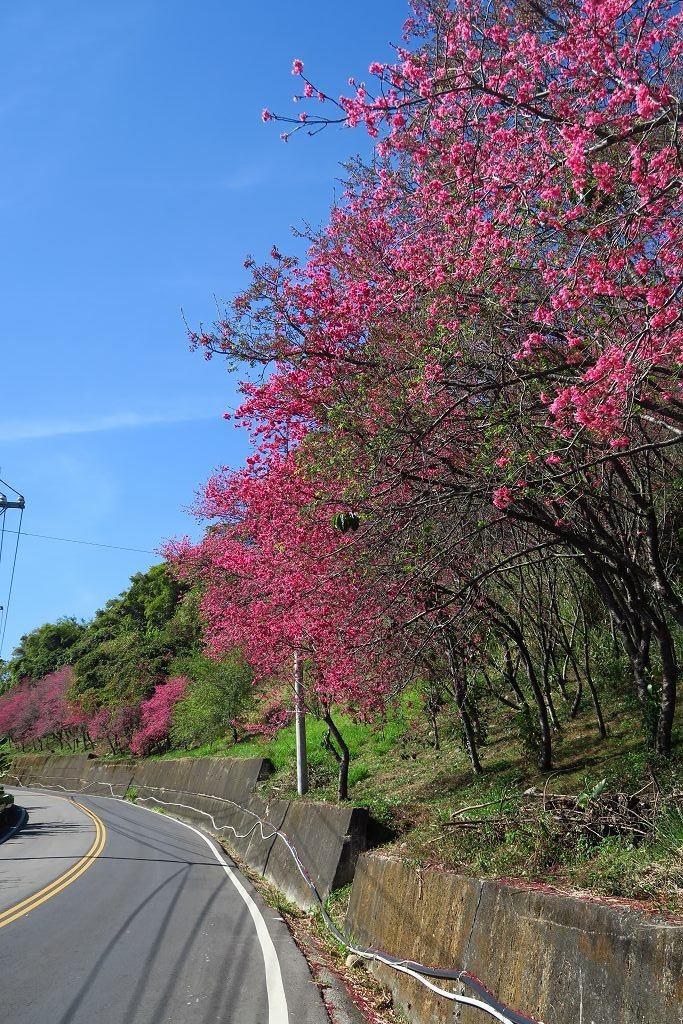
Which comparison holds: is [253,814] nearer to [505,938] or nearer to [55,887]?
[55,887]

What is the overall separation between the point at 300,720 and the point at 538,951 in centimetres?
1420

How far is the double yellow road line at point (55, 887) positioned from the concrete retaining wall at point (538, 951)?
6498 mm

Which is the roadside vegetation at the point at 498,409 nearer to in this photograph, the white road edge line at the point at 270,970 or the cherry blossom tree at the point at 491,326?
the cherry blossom tree at the point at 491,326

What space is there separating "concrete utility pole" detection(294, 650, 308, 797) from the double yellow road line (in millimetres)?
5049

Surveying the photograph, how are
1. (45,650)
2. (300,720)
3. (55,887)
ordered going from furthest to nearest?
(45,650) → (300,720) → (55,887)

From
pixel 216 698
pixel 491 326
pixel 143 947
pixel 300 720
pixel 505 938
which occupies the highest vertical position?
pixel 491 326

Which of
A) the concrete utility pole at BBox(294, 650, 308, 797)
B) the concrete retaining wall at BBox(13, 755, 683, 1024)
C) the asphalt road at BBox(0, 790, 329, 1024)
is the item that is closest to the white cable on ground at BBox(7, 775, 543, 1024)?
the concrete retaining wall at BBox(13, 755, 683, 1024)

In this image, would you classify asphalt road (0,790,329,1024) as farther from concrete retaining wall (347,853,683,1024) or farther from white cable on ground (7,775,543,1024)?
concrete retaining wall (347,853,683,1024)

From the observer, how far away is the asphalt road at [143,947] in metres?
7.52

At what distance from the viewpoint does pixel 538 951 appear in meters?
5.43

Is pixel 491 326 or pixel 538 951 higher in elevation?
pixel 491 326

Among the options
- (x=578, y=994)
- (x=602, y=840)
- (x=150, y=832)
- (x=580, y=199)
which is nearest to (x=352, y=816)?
(x=602, y=840)

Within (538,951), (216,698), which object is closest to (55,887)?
(538,951)

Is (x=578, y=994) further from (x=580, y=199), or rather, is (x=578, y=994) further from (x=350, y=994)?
(x=580, y=199)
